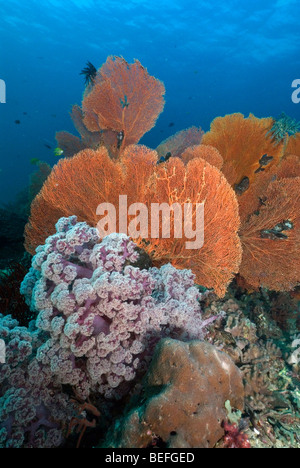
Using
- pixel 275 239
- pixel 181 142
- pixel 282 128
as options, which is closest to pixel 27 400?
pixel 275 239

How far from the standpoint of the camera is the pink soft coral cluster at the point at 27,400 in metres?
2.14

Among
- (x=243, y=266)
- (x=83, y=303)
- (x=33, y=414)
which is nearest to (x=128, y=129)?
(x=243, y=266)

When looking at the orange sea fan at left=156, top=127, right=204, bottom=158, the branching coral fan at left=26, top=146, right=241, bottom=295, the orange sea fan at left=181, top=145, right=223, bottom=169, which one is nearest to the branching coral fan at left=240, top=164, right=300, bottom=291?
the orange sea fan at left=181, top=145, right=223, bottom=169

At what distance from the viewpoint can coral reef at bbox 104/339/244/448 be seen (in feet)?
5.74

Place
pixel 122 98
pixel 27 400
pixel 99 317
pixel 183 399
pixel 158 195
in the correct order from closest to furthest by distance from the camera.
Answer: pixel 183 399 → pixel 27 400 → pixel 99 317 → pixel 158 195 → pixel 122 98

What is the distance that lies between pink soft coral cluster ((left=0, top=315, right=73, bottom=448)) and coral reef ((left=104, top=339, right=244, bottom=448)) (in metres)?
0.79

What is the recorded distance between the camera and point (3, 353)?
2.41 m

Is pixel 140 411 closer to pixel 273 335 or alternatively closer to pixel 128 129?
pixel 273 335

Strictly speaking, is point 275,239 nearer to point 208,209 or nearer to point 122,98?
point 208,209

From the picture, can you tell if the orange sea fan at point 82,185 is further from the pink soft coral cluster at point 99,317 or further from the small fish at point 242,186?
the small fish at point 242,186

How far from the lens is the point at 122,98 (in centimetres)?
Result: 607

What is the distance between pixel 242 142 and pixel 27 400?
20.1 ft

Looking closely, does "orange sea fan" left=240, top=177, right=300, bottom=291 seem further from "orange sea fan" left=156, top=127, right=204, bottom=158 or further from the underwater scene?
"orange sea fan" left=156, top=127, right=204, bottom=158

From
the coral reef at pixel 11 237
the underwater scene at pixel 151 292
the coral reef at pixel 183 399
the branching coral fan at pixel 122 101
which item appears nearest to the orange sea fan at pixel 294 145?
the underwater scene at pixel 151 292
